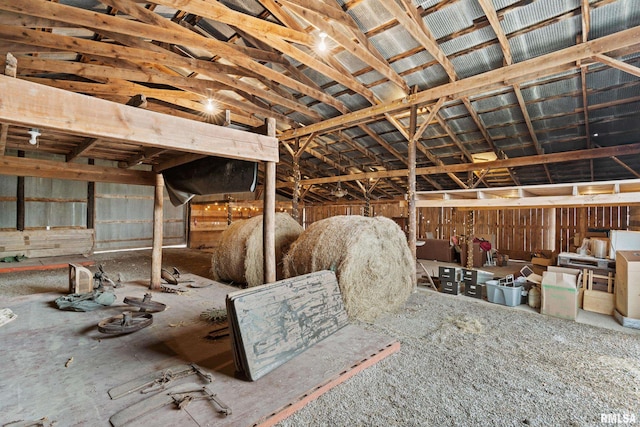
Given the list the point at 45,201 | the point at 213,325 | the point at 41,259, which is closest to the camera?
the point at 213,325

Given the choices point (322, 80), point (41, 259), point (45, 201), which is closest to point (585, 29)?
Result: point (322, 80)

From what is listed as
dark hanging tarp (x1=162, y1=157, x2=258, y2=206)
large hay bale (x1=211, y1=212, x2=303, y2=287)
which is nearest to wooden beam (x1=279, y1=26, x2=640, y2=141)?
large hay bale (x1=211, y1=212, x2=303, y2=287)

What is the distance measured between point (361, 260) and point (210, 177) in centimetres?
225

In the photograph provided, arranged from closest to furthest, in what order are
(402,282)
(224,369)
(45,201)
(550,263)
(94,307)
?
(224,369) < (94,307) < (402,282) < (550,263) < (45,201)

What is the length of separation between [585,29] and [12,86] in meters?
6.24

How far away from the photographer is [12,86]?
157cm

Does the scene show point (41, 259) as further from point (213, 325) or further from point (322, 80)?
point (322, 80)

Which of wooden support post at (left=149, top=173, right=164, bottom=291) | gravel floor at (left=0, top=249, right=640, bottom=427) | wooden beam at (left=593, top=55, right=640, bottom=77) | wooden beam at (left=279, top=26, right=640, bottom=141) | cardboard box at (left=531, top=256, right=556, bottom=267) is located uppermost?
wooden beam at (left=279, top=26, right=640, bottom=141)

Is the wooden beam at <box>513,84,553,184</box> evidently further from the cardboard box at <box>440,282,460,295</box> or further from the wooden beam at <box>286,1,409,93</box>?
the cardboard box at <box>440,282,460,295</box>

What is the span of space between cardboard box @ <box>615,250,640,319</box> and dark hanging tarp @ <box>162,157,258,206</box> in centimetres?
490

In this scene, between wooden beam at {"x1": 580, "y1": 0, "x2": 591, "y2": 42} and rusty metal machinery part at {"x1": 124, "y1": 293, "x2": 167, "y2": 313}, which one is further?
wooden beam at {"x1": 580, "y1": 0, "x2": 591, "y2": 42}

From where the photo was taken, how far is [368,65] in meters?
5.77

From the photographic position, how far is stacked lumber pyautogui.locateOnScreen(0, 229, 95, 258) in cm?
746

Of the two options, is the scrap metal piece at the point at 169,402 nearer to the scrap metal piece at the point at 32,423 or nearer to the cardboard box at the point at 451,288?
the scrap metal piece at the point at 32,423
